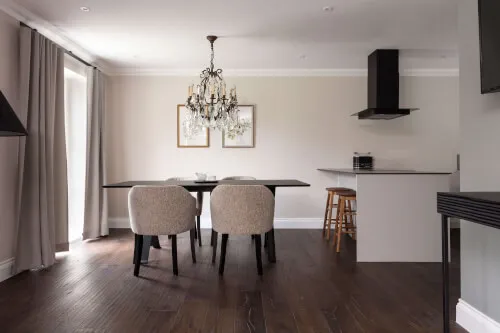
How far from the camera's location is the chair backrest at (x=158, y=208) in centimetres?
287

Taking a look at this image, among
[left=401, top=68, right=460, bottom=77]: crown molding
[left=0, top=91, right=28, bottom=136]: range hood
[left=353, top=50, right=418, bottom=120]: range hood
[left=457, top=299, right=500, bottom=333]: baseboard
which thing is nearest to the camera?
[left=0, top=91, right=28, bottom=136]: range hood

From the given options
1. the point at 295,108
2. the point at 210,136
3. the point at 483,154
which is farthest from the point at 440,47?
the point at 210,136

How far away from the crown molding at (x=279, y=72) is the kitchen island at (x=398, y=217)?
2.28m

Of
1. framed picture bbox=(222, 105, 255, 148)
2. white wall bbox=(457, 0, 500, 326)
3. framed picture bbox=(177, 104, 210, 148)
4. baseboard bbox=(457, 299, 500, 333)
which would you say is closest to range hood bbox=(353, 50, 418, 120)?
framed picture bbox=(222, 105, 255, 148)

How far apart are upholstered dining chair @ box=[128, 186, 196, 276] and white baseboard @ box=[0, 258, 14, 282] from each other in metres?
1.12

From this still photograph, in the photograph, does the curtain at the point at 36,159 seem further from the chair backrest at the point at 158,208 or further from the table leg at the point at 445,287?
the table leg at the point at 445,287

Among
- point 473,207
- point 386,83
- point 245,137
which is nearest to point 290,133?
point 245,137

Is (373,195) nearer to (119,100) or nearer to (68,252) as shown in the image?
(68,252)

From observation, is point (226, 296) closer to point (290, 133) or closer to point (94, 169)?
point (94, 169)

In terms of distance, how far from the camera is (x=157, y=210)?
2.90 metres

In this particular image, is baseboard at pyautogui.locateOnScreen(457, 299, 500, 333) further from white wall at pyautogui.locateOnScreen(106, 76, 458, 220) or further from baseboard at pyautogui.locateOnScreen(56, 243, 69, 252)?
baseboard at pyautogui.locateOnScreen(56, 243, 69, 252)

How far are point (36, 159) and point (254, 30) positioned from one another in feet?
8.28

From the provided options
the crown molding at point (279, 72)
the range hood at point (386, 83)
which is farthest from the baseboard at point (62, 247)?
the range hood at point (386, 83)

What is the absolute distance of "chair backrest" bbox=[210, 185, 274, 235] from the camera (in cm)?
290
